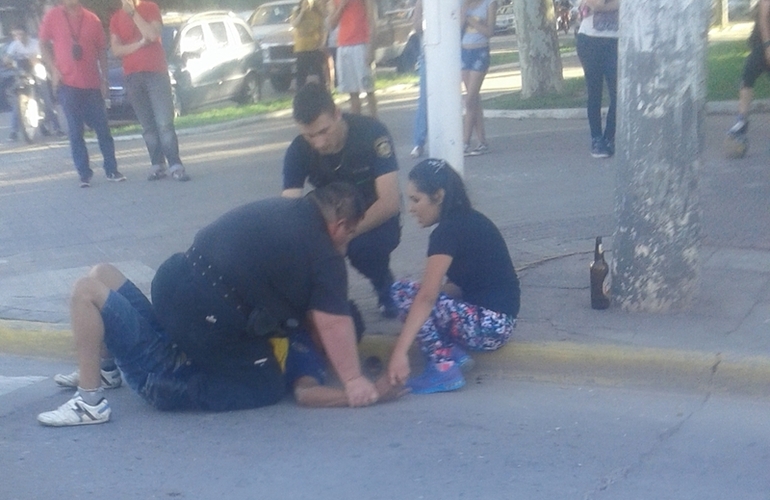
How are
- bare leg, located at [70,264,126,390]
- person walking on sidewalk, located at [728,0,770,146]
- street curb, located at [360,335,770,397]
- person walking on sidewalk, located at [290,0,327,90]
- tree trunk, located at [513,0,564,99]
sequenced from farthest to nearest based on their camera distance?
tree trunk, located at [513,0,564,99], person walking on sidewalk, located at [290,0,327,90], person walking on sidewalk, located at [728,0,770,146], street curb, located at [360,335,770,397], bare leg, located at [70,264,126,390]

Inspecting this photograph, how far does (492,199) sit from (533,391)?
3.48 m

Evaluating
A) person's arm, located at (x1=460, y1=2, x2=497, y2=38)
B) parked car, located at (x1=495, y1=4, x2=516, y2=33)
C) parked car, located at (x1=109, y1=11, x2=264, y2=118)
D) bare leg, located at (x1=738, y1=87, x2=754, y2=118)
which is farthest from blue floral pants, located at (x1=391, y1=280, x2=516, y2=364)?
parked car, located at (x1=495, y1=4, x2=516, y2=33)

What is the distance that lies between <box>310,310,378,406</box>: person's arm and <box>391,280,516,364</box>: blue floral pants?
20.2 inches

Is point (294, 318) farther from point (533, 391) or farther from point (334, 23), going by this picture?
point (334, 23)

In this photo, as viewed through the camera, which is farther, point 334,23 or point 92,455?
point 334,23

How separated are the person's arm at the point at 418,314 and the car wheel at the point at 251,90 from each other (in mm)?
15144

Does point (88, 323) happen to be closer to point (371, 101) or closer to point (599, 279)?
point (599, 279)

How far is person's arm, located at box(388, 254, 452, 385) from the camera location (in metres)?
4.78

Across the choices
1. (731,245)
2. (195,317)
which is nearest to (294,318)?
(195,317)

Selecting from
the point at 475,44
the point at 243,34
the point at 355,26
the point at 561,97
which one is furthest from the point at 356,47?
the point at 243,34

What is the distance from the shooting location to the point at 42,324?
6.20 meters

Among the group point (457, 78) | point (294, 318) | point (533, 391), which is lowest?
point (533, 391)

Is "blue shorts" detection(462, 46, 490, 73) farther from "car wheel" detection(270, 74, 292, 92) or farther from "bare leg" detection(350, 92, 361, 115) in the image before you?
"car wheel" detection(270, 74, 292, 92)

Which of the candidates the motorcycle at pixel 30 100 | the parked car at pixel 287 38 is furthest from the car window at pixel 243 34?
the motorcycle at pixel 30 100
